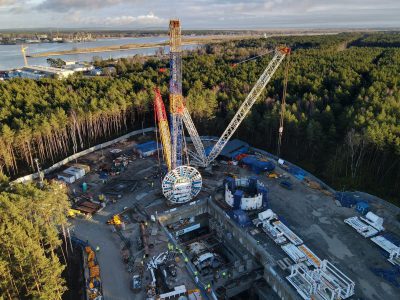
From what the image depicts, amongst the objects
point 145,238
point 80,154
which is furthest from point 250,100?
point 80,154

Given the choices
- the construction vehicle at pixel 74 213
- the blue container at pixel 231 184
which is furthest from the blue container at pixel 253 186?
the construction vehicle at pixel 74 213

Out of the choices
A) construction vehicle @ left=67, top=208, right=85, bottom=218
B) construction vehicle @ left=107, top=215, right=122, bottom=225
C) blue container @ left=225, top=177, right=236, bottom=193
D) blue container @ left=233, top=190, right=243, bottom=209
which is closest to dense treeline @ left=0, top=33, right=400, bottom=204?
blue container @ left=225, top=177, right=236, bottom=193

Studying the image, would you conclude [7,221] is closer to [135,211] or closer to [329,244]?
[135,211]

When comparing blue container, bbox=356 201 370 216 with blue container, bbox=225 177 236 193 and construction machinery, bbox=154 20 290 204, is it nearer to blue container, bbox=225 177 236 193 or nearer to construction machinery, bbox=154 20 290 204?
blue container, bbox=225 177 236 193

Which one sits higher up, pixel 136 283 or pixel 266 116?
pixel 266 116

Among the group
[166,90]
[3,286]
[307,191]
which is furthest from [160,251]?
[166,90]

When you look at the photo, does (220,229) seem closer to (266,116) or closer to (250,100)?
(250,100)

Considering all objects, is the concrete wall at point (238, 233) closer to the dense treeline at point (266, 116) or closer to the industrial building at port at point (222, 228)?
the industrial building at port at point (222, 228)
